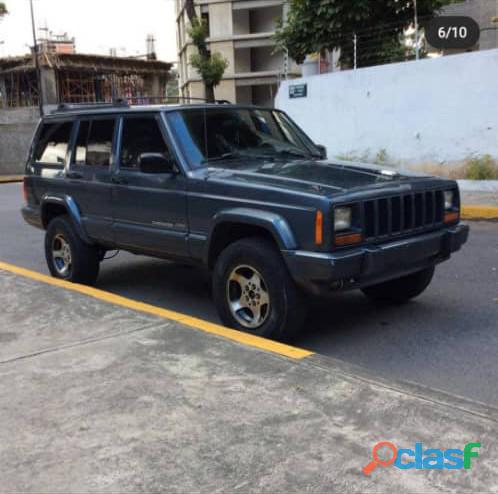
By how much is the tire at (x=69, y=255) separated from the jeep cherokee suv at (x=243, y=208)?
1 cm

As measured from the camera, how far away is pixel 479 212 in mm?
10750

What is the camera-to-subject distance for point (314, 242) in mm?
4469

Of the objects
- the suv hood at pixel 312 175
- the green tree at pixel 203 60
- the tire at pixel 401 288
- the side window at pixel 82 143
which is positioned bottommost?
the tire at pixel 401 288

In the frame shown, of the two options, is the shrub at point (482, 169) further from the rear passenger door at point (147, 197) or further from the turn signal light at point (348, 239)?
the turn signal light at point (348, 239)

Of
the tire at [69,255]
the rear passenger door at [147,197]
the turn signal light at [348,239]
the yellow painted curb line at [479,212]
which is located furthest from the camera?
the yellow painted curb line at [479,212]

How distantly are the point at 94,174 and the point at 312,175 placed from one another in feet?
7.91

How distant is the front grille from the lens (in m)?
4.67

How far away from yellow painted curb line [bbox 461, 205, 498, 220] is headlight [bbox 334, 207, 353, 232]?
6.87m

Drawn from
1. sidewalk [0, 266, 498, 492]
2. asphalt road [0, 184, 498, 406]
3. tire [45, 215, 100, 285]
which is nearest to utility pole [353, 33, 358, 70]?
asphalt road [0, 184, 498, 406]

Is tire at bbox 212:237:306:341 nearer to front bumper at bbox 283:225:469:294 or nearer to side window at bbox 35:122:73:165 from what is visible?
front bumper at bbox 283:225:469:294

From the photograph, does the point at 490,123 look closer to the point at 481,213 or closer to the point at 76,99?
the point at 481,213

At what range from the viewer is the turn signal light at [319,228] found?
4395 mm

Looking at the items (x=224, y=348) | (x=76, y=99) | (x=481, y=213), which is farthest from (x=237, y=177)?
(x=76, y=99)

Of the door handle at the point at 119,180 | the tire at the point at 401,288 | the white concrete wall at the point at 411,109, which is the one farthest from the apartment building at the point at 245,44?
the tire at the point at 401,288
